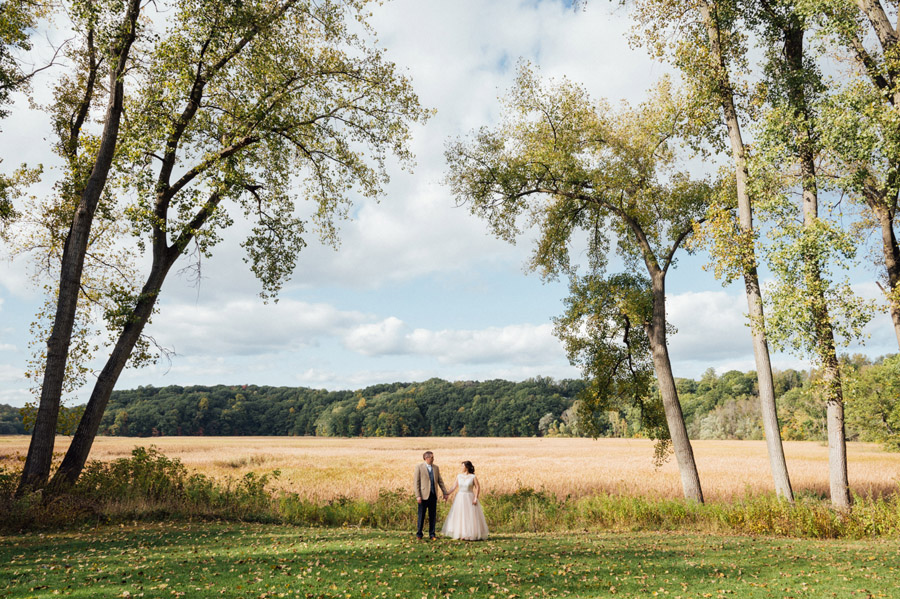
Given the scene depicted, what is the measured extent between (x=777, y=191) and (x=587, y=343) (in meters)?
8.55

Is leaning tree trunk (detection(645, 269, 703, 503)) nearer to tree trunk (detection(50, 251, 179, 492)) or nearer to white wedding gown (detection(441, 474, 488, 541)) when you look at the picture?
white wedding gown (detection(441, 474, 488, 541))

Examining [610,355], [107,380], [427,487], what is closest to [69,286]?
[107,380]

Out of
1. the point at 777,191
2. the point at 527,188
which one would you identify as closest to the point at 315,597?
the point at 777,191

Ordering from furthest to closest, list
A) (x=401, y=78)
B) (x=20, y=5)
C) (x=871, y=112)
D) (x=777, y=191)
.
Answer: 1. (x=401, y=78)
2. (x=20, y=5)
3. (x=777, y=191)
4. (x=871, y=112)

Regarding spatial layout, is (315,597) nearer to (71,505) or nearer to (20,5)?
(71,505)

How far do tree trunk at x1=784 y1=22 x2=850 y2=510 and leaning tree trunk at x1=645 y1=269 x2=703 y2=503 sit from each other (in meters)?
3.69

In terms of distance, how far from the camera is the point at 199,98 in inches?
642

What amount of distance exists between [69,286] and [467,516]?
12.7 m

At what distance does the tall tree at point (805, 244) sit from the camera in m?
12.6

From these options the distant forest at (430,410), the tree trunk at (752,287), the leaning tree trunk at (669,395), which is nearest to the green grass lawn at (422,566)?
the tree trunk at (752,287)

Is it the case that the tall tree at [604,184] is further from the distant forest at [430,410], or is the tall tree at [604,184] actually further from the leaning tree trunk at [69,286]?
the distant forest at [430,410]

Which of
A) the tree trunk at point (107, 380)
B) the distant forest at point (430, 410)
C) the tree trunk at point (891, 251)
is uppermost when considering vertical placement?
the tree trunk at point (891, 251)

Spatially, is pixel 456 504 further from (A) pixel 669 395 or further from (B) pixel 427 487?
(A) pixel 669 395

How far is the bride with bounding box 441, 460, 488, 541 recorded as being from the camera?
1173cm
